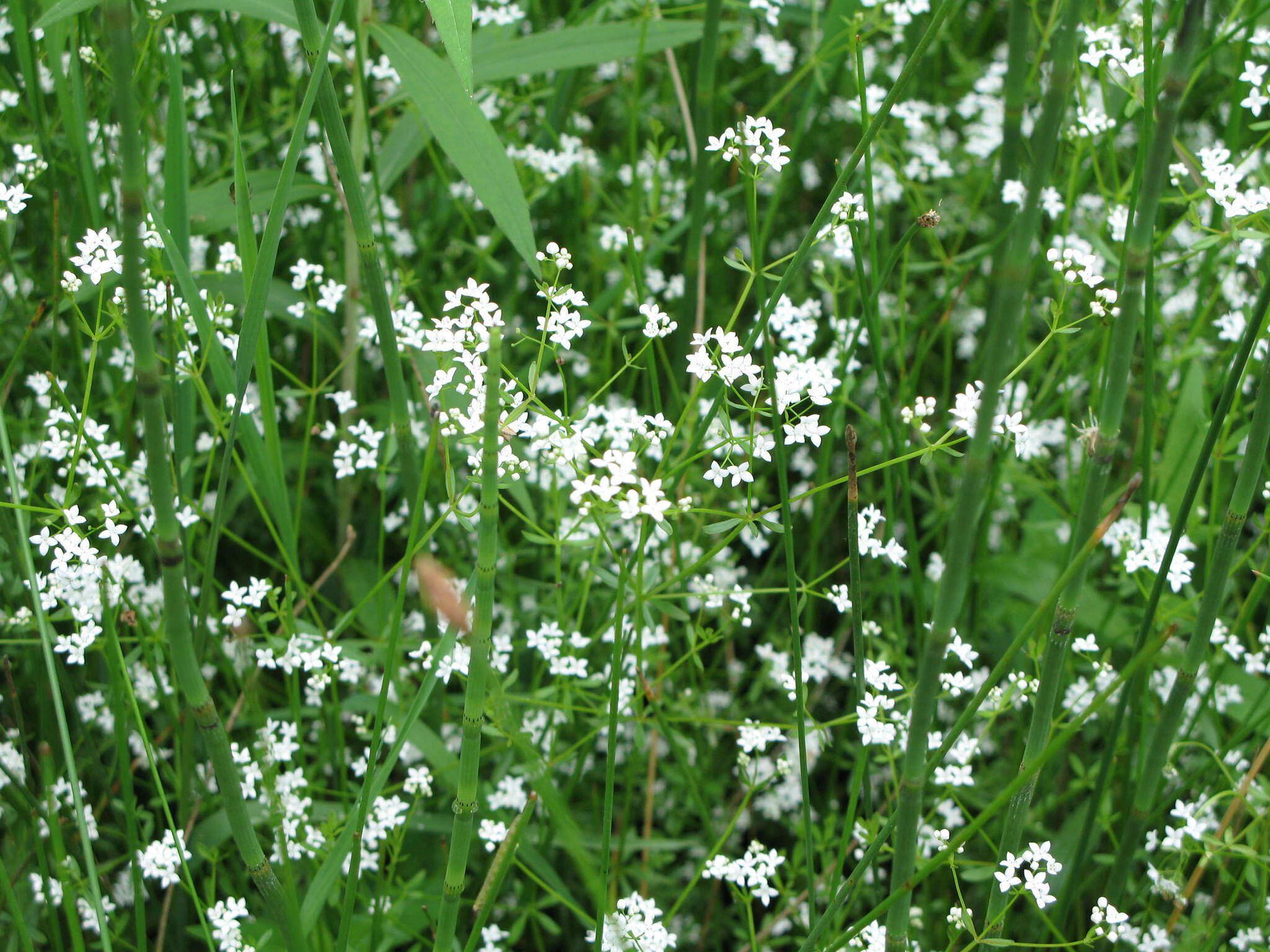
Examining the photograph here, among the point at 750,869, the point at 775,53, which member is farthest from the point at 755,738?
the point at 775,53

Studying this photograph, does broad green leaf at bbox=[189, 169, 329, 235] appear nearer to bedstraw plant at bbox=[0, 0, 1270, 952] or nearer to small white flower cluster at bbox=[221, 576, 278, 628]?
bedstraw plant at bbox=[0, 0, 1270, 952]

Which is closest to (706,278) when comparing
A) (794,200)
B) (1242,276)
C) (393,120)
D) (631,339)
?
(631,339)

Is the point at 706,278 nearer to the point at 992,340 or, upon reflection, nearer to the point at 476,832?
the point at 476,832

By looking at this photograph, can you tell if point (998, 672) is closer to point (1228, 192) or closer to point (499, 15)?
point (1228, 192)

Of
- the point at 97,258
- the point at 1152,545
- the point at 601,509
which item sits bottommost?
the point at 1152,545

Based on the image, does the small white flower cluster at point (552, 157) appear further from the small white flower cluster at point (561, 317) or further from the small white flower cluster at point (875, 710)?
the small white flower cluster at point (875, 710)

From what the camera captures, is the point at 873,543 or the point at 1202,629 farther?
the point at 873,543

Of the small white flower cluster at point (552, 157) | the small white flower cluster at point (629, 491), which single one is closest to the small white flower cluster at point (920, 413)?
the small white flower cluster at point (629, 491)
